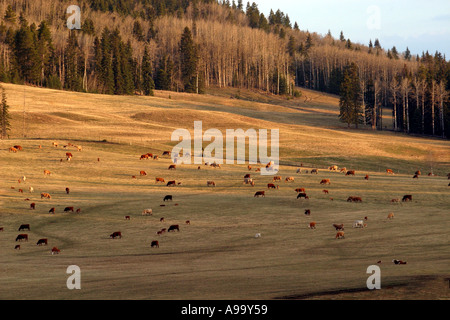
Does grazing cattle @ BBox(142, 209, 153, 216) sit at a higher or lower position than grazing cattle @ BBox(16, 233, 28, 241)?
higher

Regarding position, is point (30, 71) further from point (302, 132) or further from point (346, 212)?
point (346, 212)

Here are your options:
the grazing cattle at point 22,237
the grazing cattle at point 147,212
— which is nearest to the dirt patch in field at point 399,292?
the grazing cattle at point 22,237

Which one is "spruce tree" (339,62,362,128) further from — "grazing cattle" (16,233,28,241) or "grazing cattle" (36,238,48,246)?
"grazing cattle" (36,238,48,246)

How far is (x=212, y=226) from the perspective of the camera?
40125 millimetres

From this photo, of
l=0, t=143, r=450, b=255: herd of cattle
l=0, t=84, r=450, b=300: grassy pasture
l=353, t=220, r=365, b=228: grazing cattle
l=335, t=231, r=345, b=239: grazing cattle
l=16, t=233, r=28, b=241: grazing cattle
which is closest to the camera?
l=0, t=84, r=450, b=300: grassy pasture

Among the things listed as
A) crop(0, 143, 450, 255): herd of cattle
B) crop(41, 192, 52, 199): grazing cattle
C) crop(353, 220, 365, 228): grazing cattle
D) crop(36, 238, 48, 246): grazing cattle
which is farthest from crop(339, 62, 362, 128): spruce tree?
crop(36, 238, 48, 246): grazing cattle

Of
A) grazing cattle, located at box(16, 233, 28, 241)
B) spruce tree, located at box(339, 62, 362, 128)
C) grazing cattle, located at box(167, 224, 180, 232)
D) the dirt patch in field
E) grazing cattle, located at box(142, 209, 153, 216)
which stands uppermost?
spruce tree, located at box(339, 62, 362, 128)

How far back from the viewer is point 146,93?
170 meters

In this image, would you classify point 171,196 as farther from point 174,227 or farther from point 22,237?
point 22,237

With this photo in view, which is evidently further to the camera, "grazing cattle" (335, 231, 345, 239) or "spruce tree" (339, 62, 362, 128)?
"spruce tree" (339, 62, 362, 128)

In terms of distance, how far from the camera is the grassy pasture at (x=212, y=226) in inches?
858

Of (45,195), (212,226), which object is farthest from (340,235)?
(45,195)

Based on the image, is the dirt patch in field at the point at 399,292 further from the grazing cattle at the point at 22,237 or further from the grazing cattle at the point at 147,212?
the grazing cattle at the point at 147,212

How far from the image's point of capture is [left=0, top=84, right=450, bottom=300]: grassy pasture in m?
21.8
